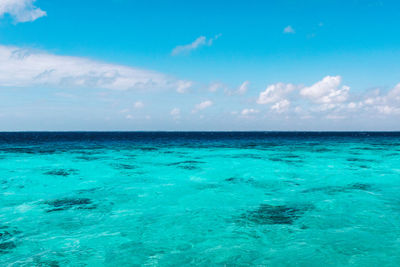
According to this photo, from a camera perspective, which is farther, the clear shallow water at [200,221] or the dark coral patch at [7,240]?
the dark coral patch at [7,240]

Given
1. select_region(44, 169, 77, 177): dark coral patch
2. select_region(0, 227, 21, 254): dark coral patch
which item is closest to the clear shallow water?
select_region(0, 227, 21, 254): dark coral patch

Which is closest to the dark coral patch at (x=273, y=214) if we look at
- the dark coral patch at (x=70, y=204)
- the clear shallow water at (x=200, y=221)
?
the clear shallow water at (x=200, y=221)

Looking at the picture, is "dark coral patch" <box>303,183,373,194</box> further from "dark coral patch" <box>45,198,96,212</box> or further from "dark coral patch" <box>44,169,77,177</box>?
"dark coral patch" <box>44,169,77,177</box>

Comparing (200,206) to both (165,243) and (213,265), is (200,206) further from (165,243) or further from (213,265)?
(213,265)

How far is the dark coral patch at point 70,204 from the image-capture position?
39.0 ft

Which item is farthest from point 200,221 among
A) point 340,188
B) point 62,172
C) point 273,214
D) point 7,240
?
point 62,172

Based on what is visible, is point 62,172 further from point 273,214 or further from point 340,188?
point 340,188

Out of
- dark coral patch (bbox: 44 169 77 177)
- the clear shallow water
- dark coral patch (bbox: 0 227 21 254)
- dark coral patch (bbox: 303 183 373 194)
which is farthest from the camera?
dark coral patch (bbox: 44 169 77 177)

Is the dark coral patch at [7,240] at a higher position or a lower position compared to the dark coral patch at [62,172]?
lower

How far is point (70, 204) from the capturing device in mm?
12391

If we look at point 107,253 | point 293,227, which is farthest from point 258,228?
point 107,253

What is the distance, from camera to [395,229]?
9.38 metres

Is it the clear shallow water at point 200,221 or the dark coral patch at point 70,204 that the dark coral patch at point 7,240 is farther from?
the dark coral patch at point 70,204

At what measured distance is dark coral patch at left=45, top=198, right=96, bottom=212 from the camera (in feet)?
39.0
